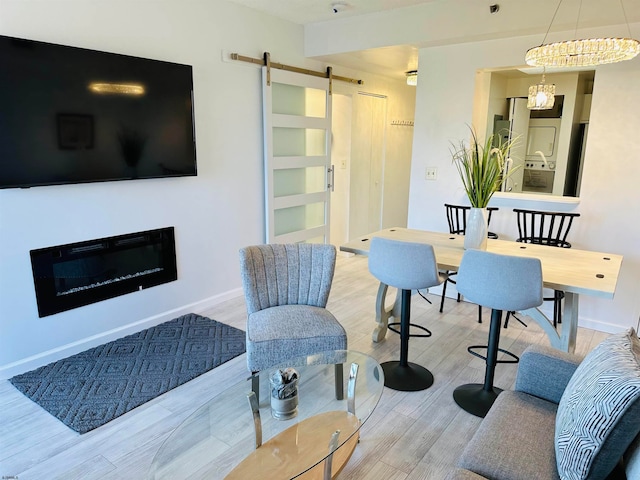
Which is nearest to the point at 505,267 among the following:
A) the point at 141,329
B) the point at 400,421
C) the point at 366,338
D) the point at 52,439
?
the point at 400,421

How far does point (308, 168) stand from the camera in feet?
16.2

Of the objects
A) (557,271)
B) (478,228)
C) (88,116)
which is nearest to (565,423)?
(557,271)

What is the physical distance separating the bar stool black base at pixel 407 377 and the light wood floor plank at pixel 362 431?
0.06m

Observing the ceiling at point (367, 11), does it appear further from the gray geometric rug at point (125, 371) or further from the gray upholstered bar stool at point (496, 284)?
the gray geometric rug at point (125, 371)

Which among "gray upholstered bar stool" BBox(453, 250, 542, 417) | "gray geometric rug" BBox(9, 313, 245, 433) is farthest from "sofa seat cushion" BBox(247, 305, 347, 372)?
"gray upholstered bar stool" BBox(453, 250, 542, 417)

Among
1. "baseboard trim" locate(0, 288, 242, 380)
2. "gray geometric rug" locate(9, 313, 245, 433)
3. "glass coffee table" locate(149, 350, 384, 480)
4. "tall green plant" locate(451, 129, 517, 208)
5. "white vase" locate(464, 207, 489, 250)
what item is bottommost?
"gray geometric rug" locate(9, 313, 245, 433)

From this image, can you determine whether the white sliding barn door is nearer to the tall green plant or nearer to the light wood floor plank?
the light wood floor plank

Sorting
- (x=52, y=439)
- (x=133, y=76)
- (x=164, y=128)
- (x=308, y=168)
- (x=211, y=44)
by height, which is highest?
(x=211, y=44)

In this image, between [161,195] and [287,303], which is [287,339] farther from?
[161,195]

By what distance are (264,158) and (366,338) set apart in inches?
81.2

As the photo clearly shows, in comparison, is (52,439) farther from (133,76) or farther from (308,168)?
(308,168)

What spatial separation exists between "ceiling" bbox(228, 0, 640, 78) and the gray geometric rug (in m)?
2.88

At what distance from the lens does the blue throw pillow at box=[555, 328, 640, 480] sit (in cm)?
118

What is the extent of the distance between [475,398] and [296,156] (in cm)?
305
